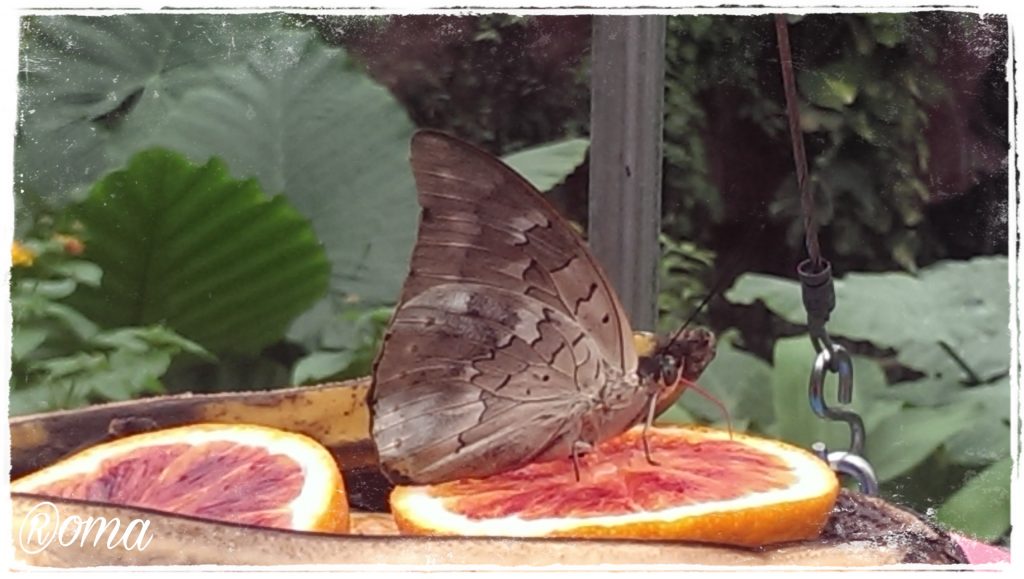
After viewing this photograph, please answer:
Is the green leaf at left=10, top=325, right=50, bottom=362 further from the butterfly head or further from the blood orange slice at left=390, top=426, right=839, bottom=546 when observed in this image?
the butterfly head

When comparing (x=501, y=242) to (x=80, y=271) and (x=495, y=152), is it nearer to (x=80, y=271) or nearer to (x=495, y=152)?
(x=495, y=152)

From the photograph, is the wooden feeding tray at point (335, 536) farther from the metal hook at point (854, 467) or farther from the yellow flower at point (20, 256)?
the yellow flower at point (20, 256)

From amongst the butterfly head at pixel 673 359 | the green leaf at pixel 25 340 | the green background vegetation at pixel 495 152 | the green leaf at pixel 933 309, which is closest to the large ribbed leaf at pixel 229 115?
the green background vegetation at pixel 495 152

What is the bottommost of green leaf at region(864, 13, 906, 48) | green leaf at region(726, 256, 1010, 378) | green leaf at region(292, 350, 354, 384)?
green leaf at region(292, 350, 354, 384)

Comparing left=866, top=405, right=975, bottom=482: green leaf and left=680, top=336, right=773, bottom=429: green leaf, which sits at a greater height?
left=680, top=336, right=773, bottom=429: green leaf

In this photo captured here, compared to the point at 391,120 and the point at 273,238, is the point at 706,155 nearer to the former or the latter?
the point at 391,120

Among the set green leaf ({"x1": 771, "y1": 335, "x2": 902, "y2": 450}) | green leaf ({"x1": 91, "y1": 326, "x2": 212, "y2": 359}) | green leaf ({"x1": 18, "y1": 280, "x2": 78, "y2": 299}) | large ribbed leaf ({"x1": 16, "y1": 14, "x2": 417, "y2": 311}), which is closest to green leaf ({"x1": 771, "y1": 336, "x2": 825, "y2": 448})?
green leaf ({"x1": 771, "y1": 335, "x2": 902, "y2": 450})
